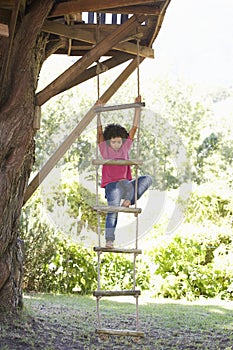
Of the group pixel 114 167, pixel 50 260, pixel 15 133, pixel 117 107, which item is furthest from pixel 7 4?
pixel 50 260

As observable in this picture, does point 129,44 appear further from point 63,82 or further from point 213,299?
point 213,299

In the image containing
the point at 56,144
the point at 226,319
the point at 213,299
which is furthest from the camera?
the point at 56,144

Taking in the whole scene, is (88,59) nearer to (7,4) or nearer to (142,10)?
(142,10)

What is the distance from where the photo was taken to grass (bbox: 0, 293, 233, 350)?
4965 millimetres

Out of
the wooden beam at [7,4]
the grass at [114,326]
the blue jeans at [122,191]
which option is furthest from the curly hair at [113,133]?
the grass at [114,326]

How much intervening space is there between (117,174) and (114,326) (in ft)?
4.95

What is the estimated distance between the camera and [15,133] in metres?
5.10

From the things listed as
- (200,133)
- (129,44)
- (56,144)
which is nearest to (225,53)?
(200,133)

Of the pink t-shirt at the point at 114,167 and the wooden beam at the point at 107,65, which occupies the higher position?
the wooden beam at the point at 107,65

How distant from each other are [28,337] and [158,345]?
1067mm

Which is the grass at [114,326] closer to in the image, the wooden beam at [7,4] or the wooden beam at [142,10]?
the wooden beam at [7,4]

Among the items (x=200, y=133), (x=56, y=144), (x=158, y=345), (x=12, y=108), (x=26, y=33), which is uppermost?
(x=200, y=133)

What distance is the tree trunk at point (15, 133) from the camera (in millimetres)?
5094

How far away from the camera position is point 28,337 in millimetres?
4934
